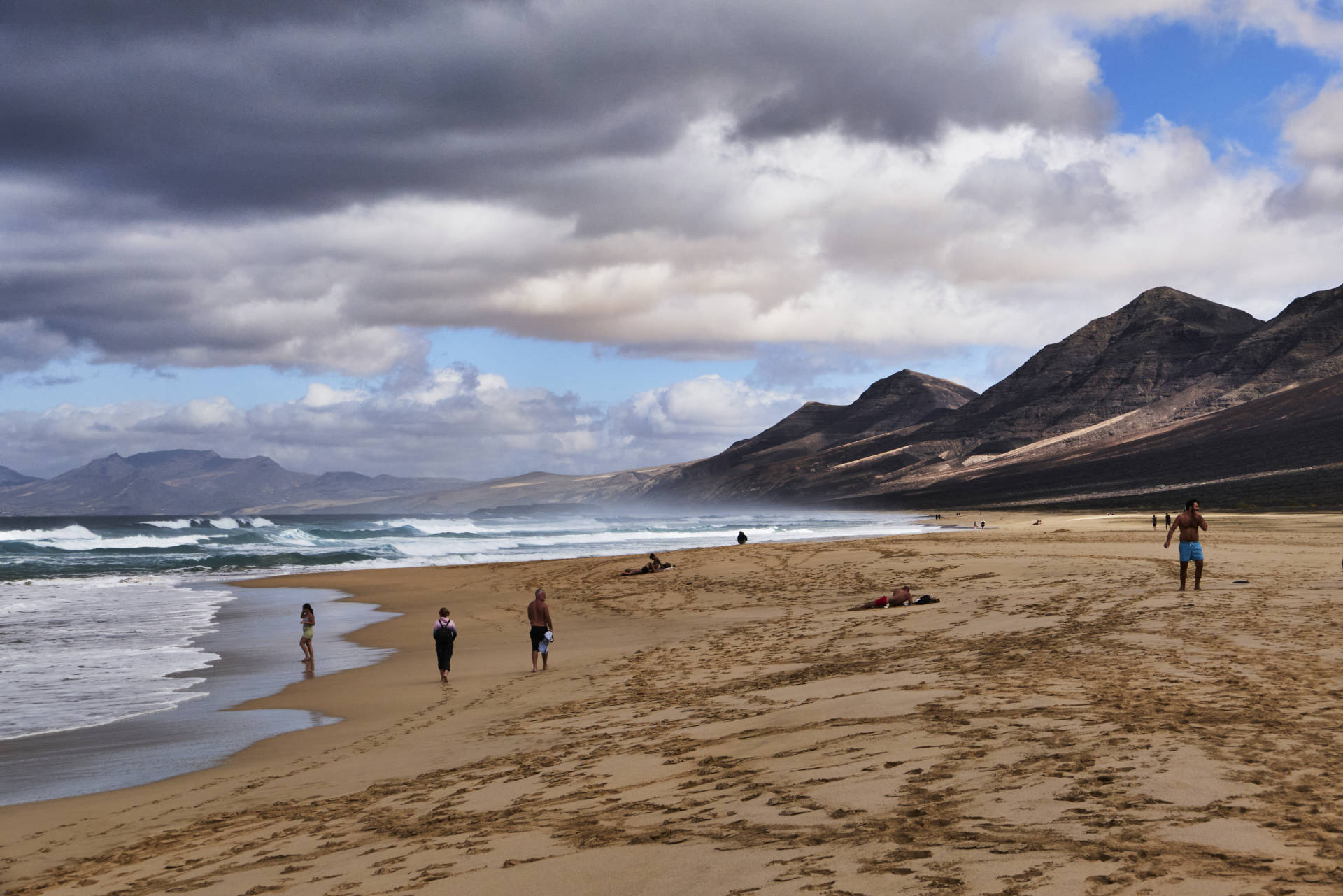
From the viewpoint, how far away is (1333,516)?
164 ft

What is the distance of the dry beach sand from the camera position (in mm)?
4727

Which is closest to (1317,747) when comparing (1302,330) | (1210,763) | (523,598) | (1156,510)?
(1210,763)

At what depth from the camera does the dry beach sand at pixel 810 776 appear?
473cm

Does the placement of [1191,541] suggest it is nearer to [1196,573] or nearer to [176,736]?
[1196,573]

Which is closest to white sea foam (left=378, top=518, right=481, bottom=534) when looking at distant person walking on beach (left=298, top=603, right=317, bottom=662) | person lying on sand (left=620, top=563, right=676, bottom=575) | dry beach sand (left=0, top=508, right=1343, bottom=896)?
person lying on sand (left=620, top=563, right=676, bottom=575)

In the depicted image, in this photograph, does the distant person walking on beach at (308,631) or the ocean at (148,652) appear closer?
the ocean at (148,652)

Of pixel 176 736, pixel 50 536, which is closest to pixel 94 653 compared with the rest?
pixel 176 736

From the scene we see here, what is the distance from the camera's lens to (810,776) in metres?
6.62

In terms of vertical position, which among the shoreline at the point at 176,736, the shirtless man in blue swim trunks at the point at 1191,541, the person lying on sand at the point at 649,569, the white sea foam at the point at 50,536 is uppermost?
the white sea foam at the point at 50,536

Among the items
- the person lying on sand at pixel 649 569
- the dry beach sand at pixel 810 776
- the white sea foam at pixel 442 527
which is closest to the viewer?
the dry beach sand at pixel 810 776

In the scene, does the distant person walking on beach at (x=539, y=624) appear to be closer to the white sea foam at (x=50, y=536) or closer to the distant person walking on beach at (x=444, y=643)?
the distant person walking on beach at (x=444, y=643)

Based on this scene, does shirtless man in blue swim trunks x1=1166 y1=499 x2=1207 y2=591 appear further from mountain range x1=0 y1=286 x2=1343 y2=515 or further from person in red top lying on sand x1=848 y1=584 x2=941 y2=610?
mountain range x1=0 y1=286 x2=1343 y2=515

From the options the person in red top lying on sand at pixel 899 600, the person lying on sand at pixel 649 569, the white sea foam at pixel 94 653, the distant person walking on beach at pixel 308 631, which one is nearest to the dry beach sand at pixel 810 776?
the distant person walking on beach at pixel 308 631

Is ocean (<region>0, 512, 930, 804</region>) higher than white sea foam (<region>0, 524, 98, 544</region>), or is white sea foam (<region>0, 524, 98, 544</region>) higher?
white sea foam (<region>0, 524, 98, 544</region>)
